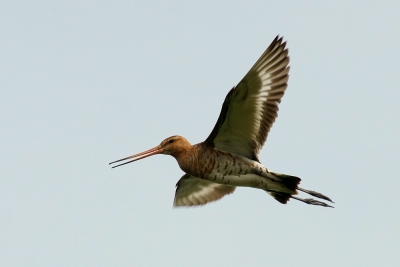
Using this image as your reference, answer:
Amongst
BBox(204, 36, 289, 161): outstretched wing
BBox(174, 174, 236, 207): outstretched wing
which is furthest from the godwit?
BBox(174, 174, 236, 207): outstretched wing

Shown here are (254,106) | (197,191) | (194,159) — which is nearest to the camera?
(254,106)

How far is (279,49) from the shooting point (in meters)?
11.8

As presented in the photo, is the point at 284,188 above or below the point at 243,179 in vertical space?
below

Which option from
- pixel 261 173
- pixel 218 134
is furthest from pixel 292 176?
pixel 218 134

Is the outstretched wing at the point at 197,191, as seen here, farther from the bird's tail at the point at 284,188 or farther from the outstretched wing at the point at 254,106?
the outstretched wing at the point at 254,106

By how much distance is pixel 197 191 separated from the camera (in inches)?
581

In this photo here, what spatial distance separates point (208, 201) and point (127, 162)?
8.76ft

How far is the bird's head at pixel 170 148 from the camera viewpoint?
12348 mm

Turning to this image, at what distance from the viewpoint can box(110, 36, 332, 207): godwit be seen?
1172 cm

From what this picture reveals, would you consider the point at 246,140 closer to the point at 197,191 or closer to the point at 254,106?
the point at 254,106

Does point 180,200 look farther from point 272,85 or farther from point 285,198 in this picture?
point 272,85

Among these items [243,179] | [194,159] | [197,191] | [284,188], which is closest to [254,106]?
[243,179]

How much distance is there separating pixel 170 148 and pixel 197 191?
Result: 2.50 m

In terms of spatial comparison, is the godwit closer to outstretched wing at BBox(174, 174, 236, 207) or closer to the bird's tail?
the bird's tail
